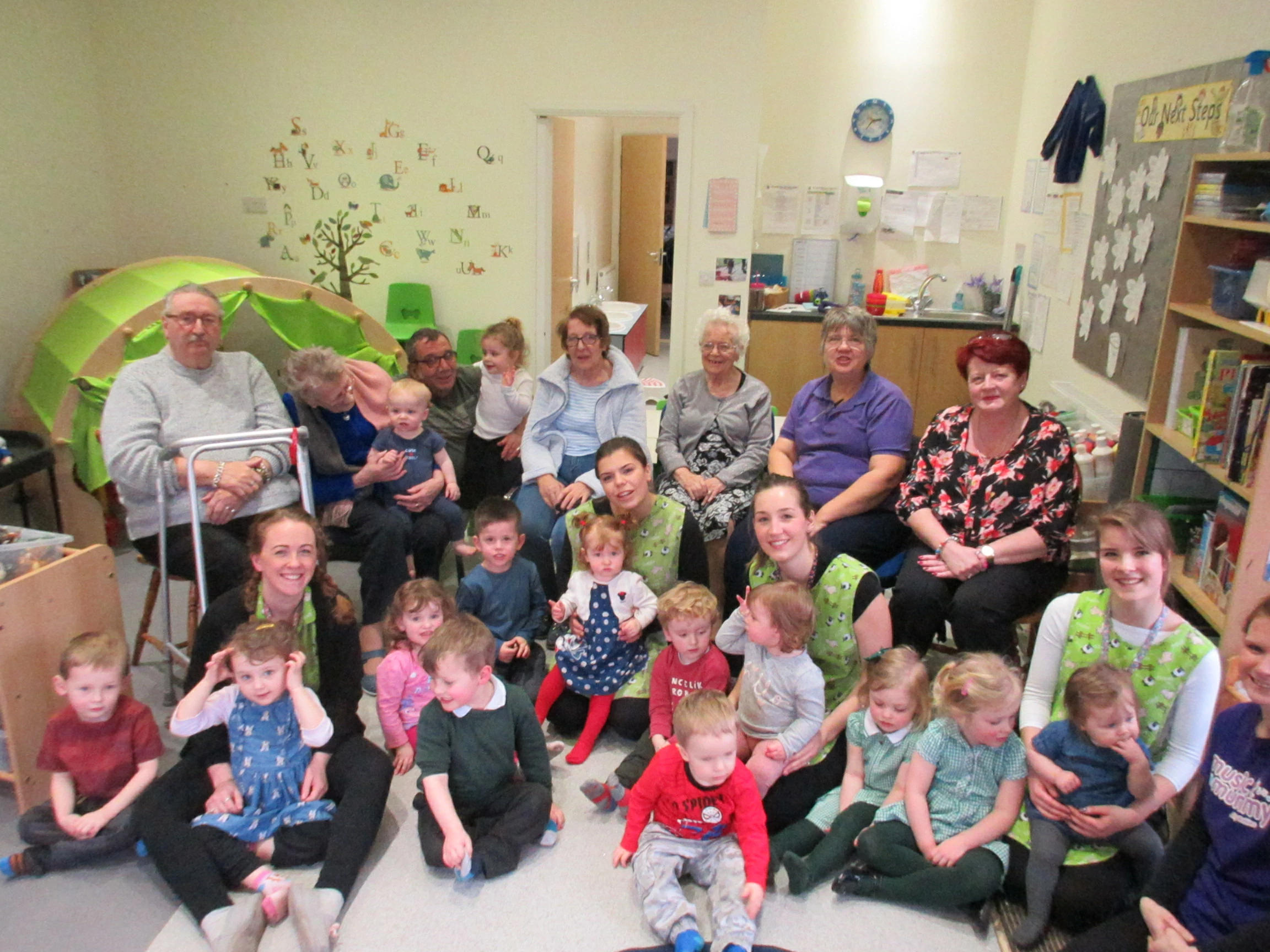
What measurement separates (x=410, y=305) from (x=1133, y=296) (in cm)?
326

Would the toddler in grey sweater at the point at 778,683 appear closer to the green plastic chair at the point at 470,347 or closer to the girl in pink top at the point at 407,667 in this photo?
the girl in pink top at the point at 407,667

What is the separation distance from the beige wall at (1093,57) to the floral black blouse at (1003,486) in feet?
3.51

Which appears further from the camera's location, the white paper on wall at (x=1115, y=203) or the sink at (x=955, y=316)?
the sink at (x=955, y=316)

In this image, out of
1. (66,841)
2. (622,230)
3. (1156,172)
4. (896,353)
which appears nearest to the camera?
(66,841)

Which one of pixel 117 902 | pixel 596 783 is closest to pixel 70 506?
pixel 117 902

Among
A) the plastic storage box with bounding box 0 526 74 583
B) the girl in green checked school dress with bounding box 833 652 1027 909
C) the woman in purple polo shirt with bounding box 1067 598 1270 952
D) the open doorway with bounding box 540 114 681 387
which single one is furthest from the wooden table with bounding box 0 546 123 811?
the open doorway with bounding box 540 114 681 387

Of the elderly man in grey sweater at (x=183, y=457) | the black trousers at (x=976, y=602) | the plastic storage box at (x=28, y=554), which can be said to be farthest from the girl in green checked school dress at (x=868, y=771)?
the plastic storage box at (x=28, y=554)

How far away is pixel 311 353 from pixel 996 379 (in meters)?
2.19

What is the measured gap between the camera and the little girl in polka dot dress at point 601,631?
2633mm

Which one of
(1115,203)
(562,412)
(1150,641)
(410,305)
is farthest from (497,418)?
(1115,203)

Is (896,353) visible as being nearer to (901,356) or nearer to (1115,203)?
(901,356)

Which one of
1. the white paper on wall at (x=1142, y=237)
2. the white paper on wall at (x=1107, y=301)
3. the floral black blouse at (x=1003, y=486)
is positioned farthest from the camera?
the white paper on wall at (x=1107, y=301)

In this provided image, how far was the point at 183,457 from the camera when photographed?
2879 mm

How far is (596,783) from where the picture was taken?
2.38 meters
